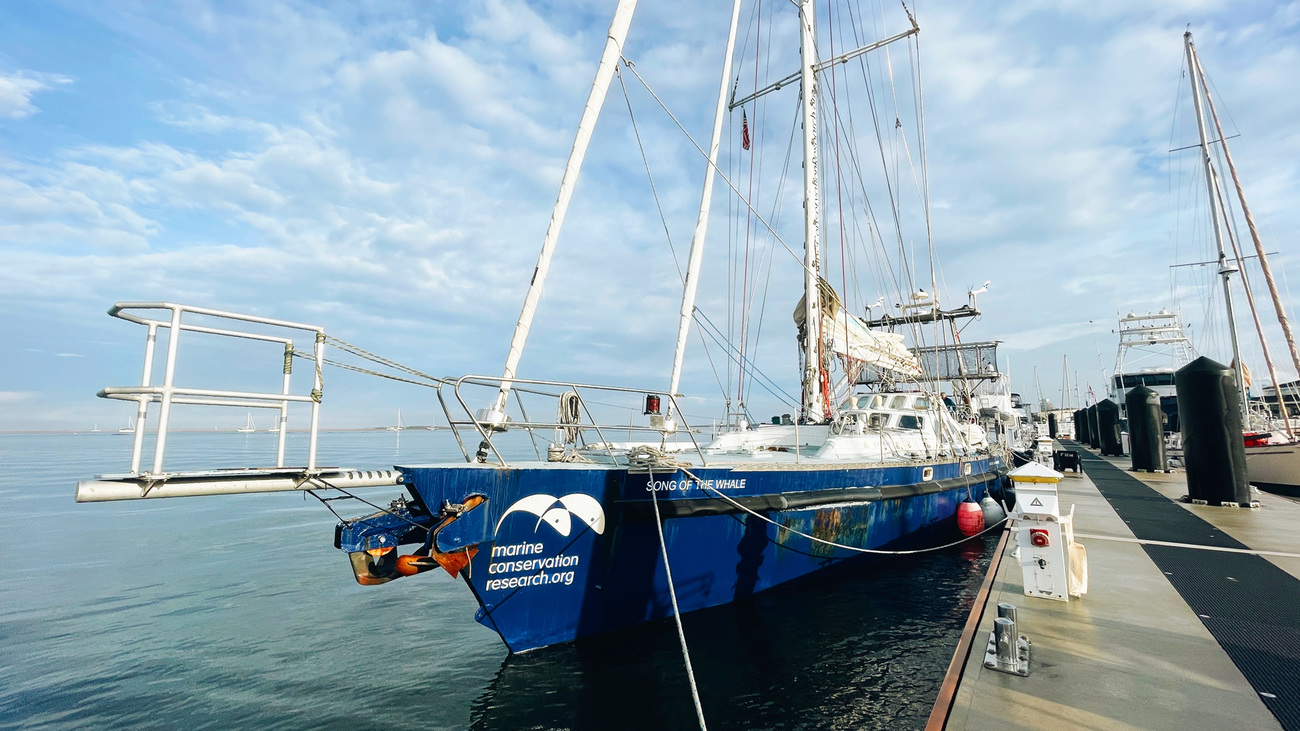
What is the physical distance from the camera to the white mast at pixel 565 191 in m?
6.30

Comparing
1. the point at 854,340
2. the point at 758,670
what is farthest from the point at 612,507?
the point at 854,340

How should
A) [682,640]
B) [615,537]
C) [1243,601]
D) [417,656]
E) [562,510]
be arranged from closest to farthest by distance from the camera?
1. [682,640]
2. [1243,601]
3. [562,510]
4. [615,537]
5. [417,656]

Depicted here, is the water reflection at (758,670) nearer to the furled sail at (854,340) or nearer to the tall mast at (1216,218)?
the furled sail at (854,340)

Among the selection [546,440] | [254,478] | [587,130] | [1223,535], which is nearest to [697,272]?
[587,130]

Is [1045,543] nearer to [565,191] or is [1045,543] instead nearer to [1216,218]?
[565,191]

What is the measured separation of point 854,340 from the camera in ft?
47.3

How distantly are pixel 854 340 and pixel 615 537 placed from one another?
9965 millimetres

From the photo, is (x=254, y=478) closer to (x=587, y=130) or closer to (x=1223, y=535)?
(x=587, y=130)

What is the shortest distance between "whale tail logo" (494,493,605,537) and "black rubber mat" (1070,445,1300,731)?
5.76 m

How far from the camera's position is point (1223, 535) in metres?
9.77

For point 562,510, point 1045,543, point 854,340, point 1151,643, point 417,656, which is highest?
point 854,340

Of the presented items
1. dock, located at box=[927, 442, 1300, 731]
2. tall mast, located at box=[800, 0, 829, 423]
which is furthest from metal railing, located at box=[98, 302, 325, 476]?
tall mast, located at box=[800, 0, 829, 423]

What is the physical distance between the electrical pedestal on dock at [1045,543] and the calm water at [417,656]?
155cm

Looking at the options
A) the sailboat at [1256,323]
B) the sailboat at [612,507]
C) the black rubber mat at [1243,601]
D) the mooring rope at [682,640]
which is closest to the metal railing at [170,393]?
the sailboat at [612,507]
